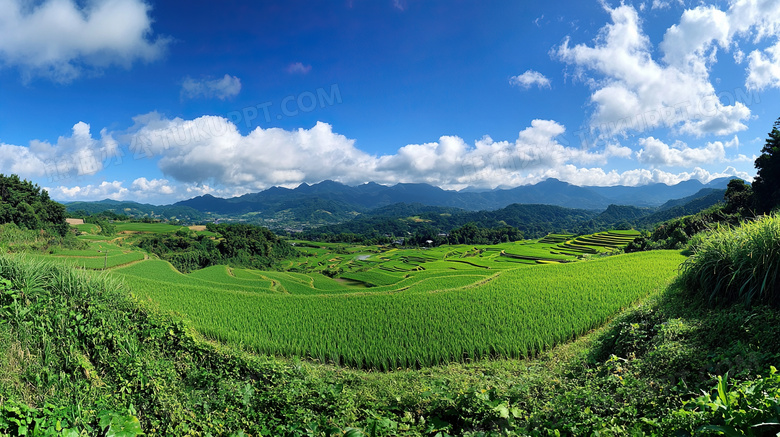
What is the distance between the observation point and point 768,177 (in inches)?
1008

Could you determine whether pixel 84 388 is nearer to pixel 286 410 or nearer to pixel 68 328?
pixel 68 328

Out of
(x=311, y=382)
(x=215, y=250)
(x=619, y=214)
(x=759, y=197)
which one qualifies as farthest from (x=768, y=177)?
(x=619, y=214)

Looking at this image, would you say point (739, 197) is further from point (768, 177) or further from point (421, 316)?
point (421, 316)

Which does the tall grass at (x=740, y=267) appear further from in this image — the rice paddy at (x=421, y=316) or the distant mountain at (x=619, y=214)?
the distant mountain at (x=619, y=214)

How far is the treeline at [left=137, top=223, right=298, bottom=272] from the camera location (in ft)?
125

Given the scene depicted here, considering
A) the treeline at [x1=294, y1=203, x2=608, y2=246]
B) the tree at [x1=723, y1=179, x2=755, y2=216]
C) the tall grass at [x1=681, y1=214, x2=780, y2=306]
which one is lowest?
the treeline at [x1=294, y1=203, x2=608, y2=246]

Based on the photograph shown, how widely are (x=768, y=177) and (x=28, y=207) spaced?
210ft

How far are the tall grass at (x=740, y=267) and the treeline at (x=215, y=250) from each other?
40.9 meters

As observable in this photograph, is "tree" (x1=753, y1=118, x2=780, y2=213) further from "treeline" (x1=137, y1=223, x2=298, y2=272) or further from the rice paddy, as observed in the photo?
"treeline" (x1=137, y1=223, x2=298, y2=272)

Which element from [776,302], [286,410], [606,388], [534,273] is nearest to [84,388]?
[286,410]

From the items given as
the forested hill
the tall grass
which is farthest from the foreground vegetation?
the forested hill

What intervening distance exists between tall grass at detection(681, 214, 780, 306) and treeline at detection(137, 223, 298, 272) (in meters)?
40.9

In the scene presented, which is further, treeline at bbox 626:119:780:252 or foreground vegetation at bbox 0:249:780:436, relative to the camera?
treeline at bbox 626:119:780:252

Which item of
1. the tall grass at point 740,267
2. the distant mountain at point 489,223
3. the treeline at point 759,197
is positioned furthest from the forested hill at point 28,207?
the distant mountain at point 489,223
